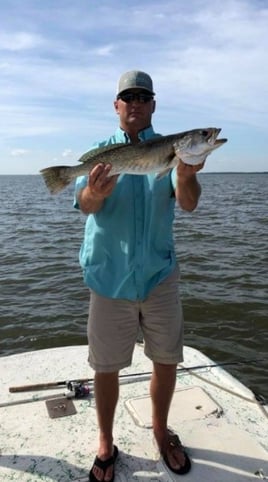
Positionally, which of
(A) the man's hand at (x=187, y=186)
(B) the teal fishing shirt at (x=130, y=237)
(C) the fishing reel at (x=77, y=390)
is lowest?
(C) the fishing reel at (x=77, y=390)

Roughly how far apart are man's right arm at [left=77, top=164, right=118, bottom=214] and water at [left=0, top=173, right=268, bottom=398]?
4784 millimetres

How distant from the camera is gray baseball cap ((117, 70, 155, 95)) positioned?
3.58 m

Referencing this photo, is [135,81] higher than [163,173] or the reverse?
higher

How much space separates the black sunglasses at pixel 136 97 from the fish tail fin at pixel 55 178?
0.69 metres

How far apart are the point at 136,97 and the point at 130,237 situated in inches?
38.8

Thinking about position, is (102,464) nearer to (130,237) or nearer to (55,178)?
(130,237)

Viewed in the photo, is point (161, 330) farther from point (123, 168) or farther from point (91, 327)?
point (123, 168)

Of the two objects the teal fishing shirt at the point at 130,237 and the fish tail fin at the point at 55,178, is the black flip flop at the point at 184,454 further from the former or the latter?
the fish tail fin at the point at 55,178

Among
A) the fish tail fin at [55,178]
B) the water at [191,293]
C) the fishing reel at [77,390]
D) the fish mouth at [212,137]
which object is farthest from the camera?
the water at [191,293]

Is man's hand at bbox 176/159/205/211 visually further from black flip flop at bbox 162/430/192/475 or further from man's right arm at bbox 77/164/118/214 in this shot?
black flip flop at bbox 162/430/192/475

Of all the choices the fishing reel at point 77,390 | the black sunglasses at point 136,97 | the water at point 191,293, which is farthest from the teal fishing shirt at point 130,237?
the water at point 191,293

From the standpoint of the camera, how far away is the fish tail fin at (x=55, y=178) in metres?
3.87

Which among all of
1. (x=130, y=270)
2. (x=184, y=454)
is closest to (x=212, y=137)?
(x=130, y=270)

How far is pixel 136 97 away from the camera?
361 cm
